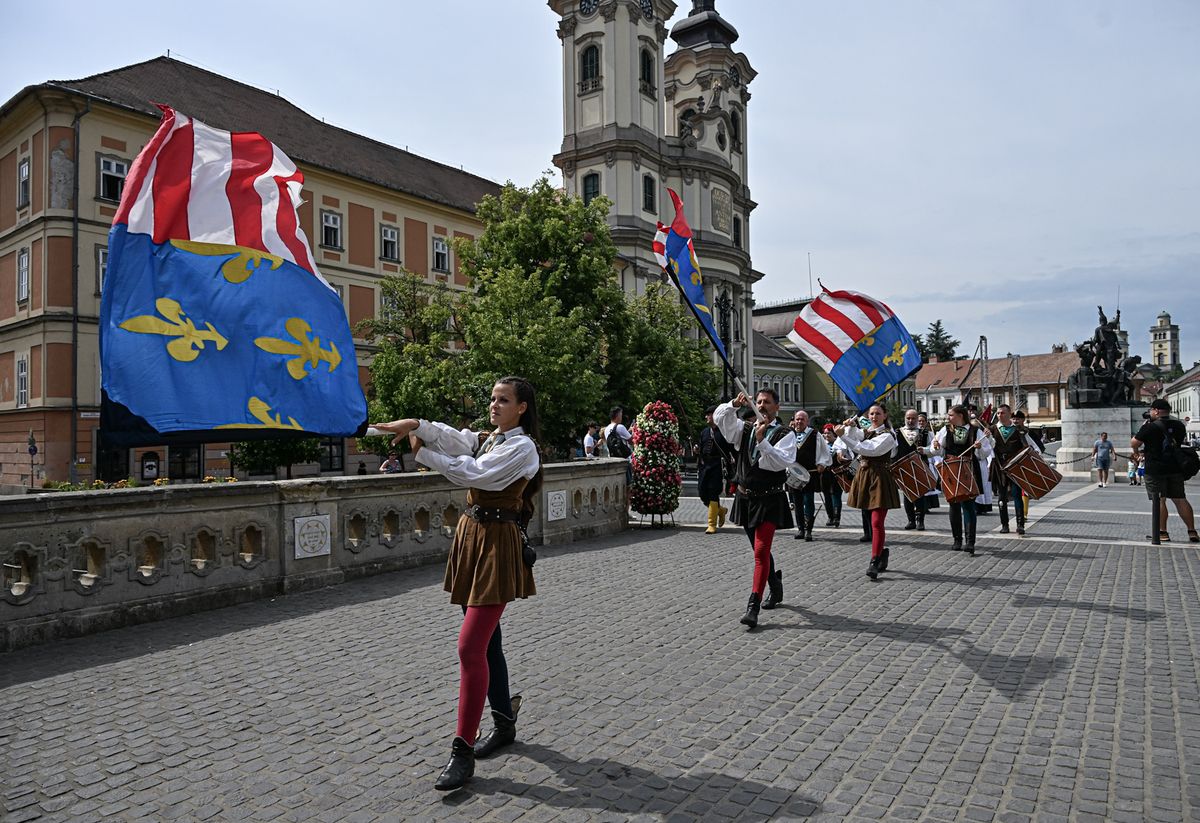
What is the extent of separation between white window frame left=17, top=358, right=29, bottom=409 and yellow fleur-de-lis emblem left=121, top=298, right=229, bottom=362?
105 feet

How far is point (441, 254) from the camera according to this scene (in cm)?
4781

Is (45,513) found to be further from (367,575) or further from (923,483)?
(923,483)

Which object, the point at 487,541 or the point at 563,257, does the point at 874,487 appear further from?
the point at 563,257

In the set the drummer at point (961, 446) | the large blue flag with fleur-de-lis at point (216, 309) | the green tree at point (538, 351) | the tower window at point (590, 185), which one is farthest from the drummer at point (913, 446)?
the tower window at point (590, 185)

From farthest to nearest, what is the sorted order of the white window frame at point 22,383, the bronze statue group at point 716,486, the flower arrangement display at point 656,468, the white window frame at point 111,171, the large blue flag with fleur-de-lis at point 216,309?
the white window frame at point 22,383 → the white window frame at point 111,171 → the flower arrangement display at point 656,468 → the large blue flag with fleur-de-lis at point 216,309 → the bronze statue group at point 716,486

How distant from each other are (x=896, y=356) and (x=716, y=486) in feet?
→ 11.6

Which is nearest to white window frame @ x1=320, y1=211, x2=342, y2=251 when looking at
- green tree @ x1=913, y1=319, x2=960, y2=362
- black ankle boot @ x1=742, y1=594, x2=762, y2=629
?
black ankle boot @ x1=742, y1=594, x2=762, y2=629

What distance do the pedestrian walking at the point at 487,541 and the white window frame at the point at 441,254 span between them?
145 feet

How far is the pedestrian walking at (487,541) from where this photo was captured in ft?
13.7

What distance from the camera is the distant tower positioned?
173375 mm

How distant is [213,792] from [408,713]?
51.1 inches

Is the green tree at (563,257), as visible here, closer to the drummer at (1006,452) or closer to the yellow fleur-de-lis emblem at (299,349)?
the drummer at (1006,452)

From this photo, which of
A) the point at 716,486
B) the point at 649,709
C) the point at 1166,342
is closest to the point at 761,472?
the point at 649,709

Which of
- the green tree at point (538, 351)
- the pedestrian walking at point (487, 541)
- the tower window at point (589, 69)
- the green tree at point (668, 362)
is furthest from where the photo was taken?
the tower window at point (589, 69)
